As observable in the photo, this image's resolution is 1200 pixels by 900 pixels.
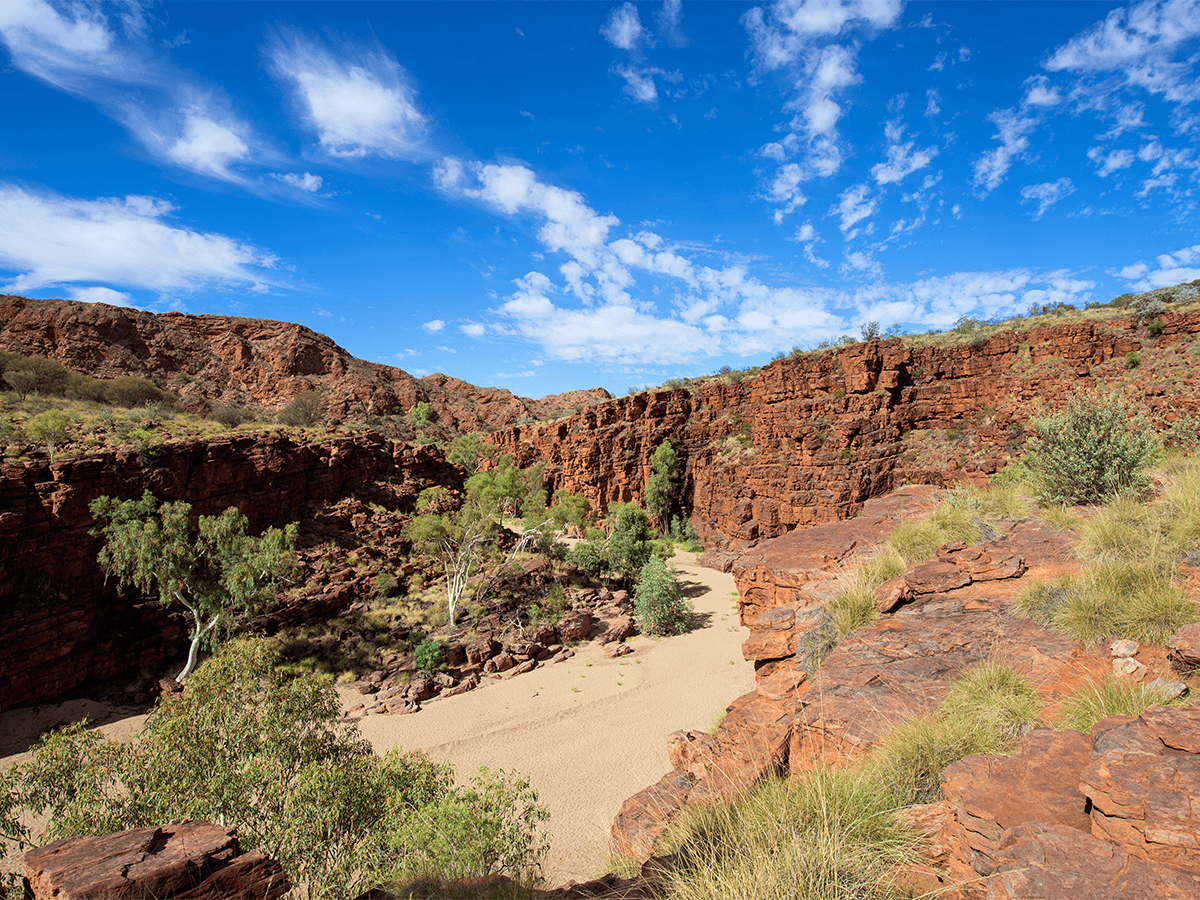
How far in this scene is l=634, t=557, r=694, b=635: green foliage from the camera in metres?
19.2

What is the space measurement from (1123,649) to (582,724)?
11.4 m

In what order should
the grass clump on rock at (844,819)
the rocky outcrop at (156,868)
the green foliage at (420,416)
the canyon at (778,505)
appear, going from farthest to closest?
the green foliage at (420,416) < the rocky outcrop at (156,868) < the canyon at (778,505) < the grass clump on rock at (844,819)

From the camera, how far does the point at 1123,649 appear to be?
3416 mm

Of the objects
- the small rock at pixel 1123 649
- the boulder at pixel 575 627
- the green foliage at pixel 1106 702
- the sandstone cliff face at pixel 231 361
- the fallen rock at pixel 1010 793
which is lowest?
the boulder at pixel 575 627

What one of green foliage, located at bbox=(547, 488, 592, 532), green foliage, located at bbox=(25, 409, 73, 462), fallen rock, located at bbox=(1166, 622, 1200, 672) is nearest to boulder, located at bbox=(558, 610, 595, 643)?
green foliage, located at bbox=(547, 488, 592, 532)

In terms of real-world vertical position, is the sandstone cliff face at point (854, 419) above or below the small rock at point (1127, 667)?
above

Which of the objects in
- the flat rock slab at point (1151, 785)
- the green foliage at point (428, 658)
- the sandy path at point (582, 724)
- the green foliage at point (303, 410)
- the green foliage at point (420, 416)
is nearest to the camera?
the flat rock slab at point (1151, 785)

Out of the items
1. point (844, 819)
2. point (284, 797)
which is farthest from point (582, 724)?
point (844, 819)

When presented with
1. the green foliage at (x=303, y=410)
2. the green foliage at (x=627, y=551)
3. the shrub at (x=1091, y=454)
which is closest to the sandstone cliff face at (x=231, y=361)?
the green foliage at (x=303, y=410)

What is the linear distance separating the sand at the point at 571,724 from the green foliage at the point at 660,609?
171 centimetres

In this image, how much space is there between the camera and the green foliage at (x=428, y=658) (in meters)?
15.4

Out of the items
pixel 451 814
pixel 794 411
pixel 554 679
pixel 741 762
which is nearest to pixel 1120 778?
→ pixel 741 762

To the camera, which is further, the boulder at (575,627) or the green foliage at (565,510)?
the green foliage at (565,510)

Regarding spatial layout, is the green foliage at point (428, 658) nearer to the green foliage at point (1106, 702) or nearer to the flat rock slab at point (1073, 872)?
the green foliage at point (1106, 702)
